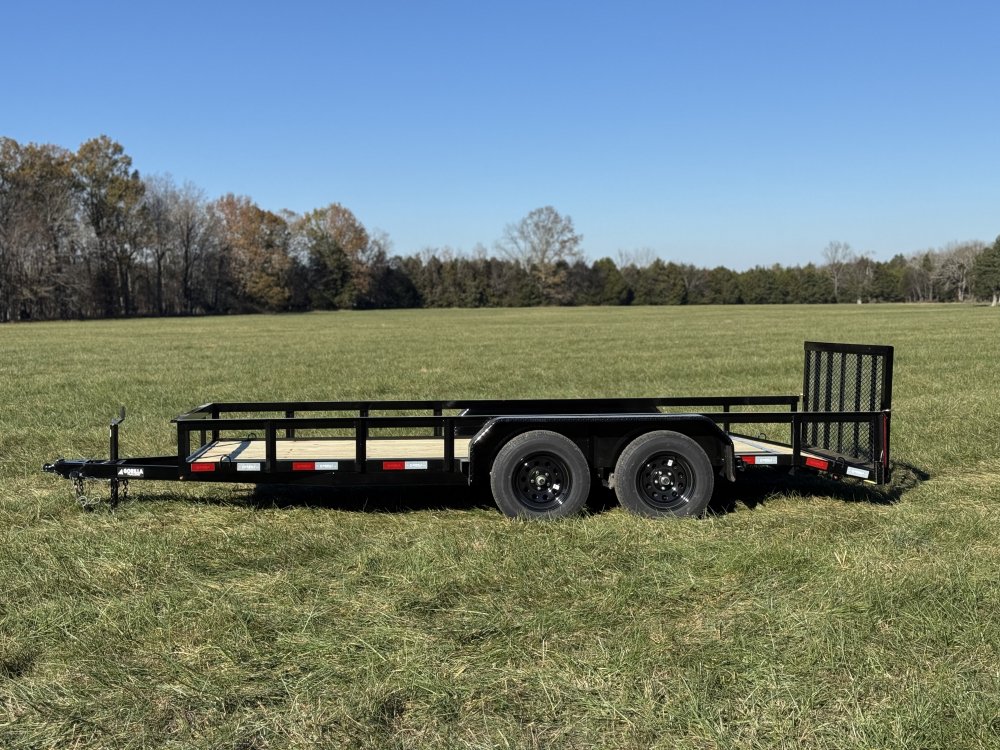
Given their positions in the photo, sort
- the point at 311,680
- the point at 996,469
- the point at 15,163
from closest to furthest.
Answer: the point at 311,680 < the point at 996,469 < the point at 15,163

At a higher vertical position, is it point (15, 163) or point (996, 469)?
point (15, 163)

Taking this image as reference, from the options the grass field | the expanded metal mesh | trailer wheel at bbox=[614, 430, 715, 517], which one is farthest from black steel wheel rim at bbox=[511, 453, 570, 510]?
the expanded metal mesh

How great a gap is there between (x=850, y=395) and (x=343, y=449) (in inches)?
182

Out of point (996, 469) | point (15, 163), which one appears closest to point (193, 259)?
point (15, 163)

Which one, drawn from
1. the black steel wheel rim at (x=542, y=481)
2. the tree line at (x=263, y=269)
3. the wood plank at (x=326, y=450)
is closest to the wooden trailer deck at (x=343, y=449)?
the wood plank at (x=326, y=450)

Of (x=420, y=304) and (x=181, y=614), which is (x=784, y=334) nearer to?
(x=181, y=614)

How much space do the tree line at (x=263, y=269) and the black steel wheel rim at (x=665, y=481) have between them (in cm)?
7541

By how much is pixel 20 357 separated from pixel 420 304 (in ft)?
304

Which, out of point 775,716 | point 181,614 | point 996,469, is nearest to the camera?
point 775,716

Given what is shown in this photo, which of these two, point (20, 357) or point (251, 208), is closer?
point (20, 357)

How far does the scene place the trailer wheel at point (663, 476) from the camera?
249 inches

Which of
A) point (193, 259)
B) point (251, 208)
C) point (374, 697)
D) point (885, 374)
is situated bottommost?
point (374, 697)

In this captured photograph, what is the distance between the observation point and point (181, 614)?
4.57 m

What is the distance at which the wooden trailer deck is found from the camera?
683 cm
